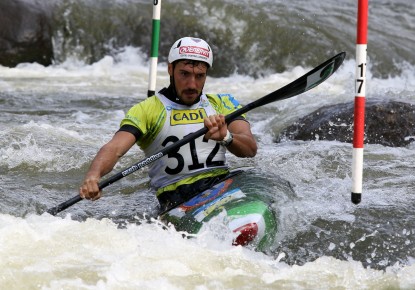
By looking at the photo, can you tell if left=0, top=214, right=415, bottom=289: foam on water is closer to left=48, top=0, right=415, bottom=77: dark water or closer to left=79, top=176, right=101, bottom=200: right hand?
left=79, top=176, right=101, bottom=200: right hand

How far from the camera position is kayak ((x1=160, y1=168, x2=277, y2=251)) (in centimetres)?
468

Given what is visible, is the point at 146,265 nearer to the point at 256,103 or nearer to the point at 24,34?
the point at 256,103

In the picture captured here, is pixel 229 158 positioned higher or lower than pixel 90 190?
lower

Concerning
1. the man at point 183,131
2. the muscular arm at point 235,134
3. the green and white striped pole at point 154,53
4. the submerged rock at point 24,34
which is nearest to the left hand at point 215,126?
the muscular arm at point 235,134

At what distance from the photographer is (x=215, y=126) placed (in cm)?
497

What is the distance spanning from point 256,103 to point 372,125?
3417 mm

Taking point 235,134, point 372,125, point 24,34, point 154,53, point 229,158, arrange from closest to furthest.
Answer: point 235,134 < point 229,158 < point 154,53 < point 372,125 < point 24,34

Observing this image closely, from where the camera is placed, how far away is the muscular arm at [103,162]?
15.9 ft

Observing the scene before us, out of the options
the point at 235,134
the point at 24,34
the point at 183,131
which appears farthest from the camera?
the point at 24,34

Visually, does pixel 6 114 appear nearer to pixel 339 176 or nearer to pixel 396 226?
pixel 339 176

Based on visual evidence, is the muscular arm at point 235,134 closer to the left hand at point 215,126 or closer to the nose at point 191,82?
the left hand at point 215,126

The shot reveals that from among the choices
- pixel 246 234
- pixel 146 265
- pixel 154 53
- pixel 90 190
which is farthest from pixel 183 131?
pixel 154 53

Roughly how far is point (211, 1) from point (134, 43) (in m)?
1.77

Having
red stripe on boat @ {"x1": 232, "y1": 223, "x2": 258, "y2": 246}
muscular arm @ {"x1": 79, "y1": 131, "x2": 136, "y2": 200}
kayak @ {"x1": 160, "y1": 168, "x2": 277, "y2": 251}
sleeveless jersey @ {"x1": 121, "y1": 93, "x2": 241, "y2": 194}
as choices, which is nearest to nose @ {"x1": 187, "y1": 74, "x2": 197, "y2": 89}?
sleeveless jersey @ {"x1": 121, "y1": 93, "x2": 241, "y2": 194}
